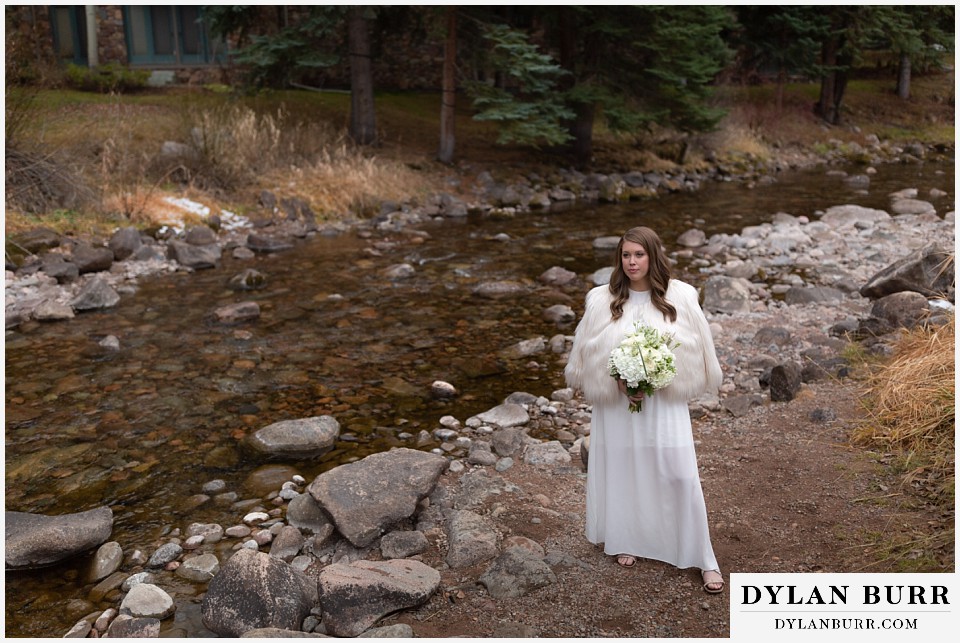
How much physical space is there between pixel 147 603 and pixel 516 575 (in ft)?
6.82

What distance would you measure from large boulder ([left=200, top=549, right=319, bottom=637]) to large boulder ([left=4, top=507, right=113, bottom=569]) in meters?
1.22

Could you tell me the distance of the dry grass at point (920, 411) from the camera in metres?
5.55

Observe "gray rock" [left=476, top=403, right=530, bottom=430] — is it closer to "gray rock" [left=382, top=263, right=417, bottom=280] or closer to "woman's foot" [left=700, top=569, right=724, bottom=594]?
"woman's foot" [left=700, top=569, right=724, bottom=594]

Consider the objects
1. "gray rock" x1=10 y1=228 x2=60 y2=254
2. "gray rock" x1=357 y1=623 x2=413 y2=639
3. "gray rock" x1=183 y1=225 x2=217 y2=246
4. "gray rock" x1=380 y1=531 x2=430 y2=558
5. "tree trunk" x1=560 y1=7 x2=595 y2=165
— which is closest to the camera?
"gray rock" x1=357 y1=623 x2=413 y2=639

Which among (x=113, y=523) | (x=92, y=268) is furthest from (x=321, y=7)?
(x=113, y=523)

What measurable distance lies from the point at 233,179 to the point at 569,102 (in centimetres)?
863

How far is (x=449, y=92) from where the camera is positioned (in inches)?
774

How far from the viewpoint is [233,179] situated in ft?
54.1

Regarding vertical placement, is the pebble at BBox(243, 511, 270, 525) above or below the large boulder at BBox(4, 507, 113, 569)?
below

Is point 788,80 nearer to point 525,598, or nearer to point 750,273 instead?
point 750,273

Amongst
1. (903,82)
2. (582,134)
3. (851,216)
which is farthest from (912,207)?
(903,82)

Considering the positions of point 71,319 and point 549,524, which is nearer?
point 549,524

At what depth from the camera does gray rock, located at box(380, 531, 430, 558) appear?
5297 mm

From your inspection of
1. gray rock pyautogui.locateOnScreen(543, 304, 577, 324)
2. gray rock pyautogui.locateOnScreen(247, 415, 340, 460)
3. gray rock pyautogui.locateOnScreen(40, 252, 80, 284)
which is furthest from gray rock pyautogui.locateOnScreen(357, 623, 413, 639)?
gray rock pyautogui.locateOnScreen(40, 252, 80, 284)
